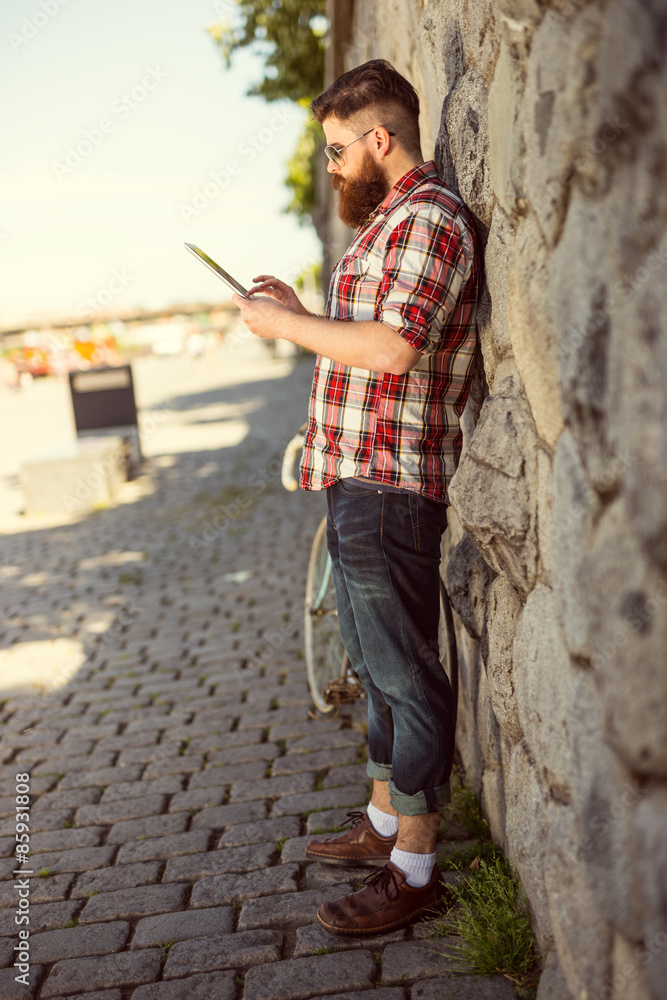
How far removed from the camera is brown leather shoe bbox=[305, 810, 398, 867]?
3043 mm

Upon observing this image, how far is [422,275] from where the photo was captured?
2.26 m

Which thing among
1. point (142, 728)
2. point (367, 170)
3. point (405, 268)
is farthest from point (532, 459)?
point (142, 728)

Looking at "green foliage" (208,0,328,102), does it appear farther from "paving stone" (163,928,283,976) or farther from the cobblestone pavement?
"paving stone" (163,928,283,976)

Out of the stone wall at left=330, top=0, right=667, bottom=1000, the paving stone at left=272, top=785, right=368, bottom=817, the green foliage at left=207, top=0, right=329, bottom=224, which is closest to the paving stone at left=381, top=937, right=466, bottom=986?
the stone wall at left=330, top=0, right=667, bottom=1000

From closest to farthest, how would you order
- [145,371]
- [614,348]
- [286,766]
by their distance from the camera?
1. [614,348]
2. [286,766]
3. [145,371]

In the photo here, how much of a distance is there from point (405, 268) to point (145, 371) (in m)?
36.9

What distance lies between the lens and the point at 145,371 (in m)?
37.9

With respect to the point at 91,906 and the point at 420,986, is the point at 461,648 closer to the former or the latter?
the point at 420,986

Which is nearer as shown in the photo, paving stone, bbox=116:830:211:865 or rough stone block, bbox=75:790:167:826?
paving stone, bbox=116:830:211:865

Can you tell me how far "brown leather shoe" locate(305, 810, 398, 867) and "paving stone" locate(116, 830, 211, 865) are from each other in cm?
45

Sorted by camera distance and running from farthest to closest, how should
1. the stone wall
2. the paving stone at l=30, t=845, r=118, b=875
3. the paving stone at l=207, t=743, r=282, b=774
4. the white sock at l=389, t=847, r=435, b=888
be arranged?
the paving stone at l=207, t=743, r=282, b=774, the paving stone at l=30, t=845, r=118, b=875, the white sock at l=389, t=847, r=435, b=888, the stone wall

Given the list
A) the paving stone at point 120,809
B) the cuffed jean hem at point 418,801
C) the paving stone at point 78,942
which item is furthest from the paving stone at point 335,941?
the paving stone at point 120,809

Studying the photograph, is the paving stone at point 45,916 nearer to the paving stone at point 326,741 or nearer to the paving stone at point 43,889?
the paving stone at point 43,889

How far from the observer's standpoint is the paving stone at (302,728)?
13.5 feet
